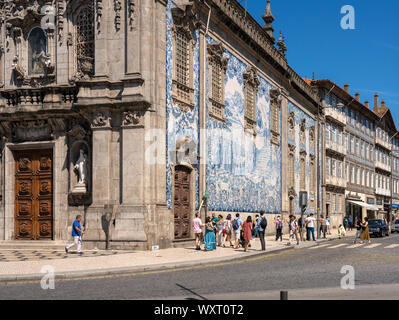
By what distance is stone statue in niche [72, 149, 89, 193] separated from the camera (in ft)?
75.6

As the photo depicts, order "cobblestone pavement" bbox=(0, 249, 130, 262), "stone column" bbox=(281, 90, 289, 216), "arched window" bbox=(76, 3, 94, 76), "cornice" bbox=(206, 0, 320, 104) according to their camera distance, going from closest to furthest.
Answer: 1. "cobblestone pavement" bbox=(0, 249, 130, 262)
2. "arched window" bbox=(76, 3, 94, 76)
3. "cornice" bbox=(206, 0, 320, 104)
4. "stone column" bbox=(281, 90, 289, 216)

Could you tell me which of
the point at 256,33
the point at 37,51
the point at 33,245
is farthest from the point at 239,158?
the point at 33,245

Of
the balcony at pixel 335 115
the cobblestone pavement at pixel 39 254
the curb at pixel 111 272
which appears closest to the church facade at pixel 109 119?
the cobblestone pavement at pixel 39 254

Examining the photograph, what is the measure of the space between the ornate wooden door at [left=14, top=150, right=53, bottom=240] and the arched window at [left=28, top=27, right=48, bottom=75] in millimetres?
3463

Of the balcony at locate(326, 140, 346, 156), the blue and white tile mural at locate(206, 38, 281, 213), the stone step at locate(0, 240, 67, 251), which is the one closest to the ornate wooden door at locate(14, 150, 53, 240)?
the stone step at locate(0, 240, 67, 251)

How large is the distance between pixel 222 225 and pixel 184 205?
265cm

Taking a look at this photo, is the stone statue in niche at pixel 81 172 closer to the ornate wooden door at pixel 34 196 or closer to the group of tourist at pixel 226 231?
the ornate wooden door at pixel 34 196

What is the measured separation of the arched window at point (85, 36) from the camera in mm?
23703

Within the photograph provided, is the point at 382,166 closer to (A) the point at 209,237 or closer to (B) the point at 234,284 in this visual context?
(A) the point at 209,237

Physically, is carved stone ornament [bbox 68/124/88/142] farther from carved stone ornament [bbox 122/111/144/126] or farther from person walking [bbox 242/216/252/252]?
person walking [bbox 242/216/252/252]

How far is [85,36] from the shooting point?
2408cm

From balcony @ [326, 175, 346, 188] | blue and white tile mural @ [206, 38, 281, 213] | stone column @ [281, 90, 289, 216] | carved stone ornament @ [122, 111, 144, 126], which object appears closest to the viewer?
carved stone ornament @ [122, 111, 144, 126]

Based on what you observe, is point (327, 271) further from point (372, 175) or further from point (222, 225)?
point (372, 175)

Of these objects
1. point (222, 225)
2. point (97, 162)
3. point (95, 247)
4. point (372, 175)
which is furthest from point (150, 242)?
point (372, 175)
